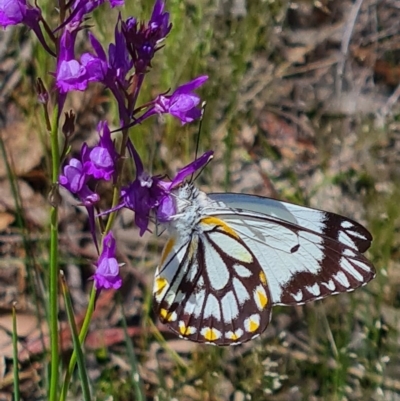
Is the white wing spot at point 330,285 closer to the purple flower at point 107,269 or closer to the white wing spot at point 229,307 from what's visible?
the white wing spot at point 229,307

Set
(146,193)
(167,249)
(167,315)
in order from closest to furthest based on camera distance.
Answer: (146,193) < (167,249) < (167,315)

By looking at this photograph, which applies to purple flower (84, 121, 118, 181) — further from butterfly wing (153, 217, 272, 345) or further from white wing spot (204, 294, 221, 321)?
white wing spot (204, 294, 221, 321)

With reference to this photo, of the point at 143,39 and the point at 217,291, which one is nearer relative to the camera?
the point at 143,39

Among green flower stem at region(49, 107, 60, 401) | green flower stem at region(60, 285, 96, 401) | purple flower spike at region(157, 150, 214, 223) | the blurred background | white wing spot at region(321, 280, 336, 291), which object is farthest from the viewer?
the blurred background

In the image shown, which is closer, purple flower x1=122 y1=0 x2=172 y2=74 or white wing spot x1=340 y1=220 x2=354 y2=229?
purple flower x1=122 y1=0 x2=172 y2=74

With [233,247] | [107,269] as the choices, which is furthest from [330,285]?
[107,269]

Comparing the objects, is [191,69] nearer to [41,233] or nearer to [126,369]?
[41,233]

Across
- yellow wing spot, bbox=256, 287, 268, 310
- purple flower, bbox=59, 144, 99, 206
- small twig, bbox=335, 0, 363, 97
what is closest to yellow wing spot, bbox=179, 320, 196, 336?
yellow wing spot, bbox=256, 287, 268, 310

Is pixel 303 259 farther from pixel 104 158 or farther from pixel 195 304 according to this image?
pixel 104 158
